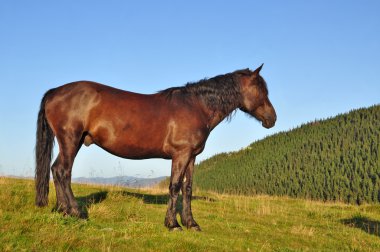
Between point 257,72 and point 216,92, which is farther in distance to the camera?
point 257,72

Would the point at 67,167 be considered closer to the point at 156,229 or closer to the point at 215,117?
the point at 156,229

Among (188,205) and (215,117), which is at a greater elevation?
(215,117)

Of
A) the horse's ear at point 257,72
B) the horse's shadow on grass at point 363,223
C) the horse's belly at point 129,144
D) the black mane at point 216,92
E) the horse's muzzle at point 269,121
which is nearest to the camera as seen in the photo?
the horse's belly at point 129,144

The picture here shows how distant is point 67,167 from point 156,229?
2.33 m

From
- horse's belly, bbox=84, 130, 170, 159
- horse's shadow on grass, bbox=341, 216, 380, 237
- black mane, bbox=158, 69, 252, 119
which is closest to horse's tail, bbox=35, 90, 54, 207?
horse's belly, bbox=84, 130, 170, 159

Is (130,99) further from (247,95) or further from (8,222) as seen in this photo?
(8,222)

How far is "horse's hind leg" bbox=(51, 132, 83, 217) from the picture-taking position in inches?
328

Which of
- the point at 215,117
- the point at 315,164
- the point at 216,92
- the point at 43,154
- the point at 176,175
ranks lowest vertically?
the point at 176,175

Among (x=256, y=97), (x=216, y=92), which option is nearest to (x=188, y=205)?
(x=216, y=92)

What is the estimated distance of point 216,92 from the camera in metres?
Result: 9.18

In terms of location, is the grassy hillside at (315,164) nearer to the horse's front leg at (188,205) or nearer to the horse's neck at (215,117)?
the horse's neck at (215,117)

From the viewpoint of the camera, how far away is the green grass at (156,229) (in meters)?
6.47

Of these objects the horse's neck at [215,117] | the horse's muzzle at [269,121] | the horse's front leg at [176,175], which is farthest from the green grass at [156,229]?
the horse's muzzle at [269,121]

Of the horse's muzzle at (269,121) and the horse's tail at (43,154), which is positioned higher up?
the horse's muzzle at (269,121)
